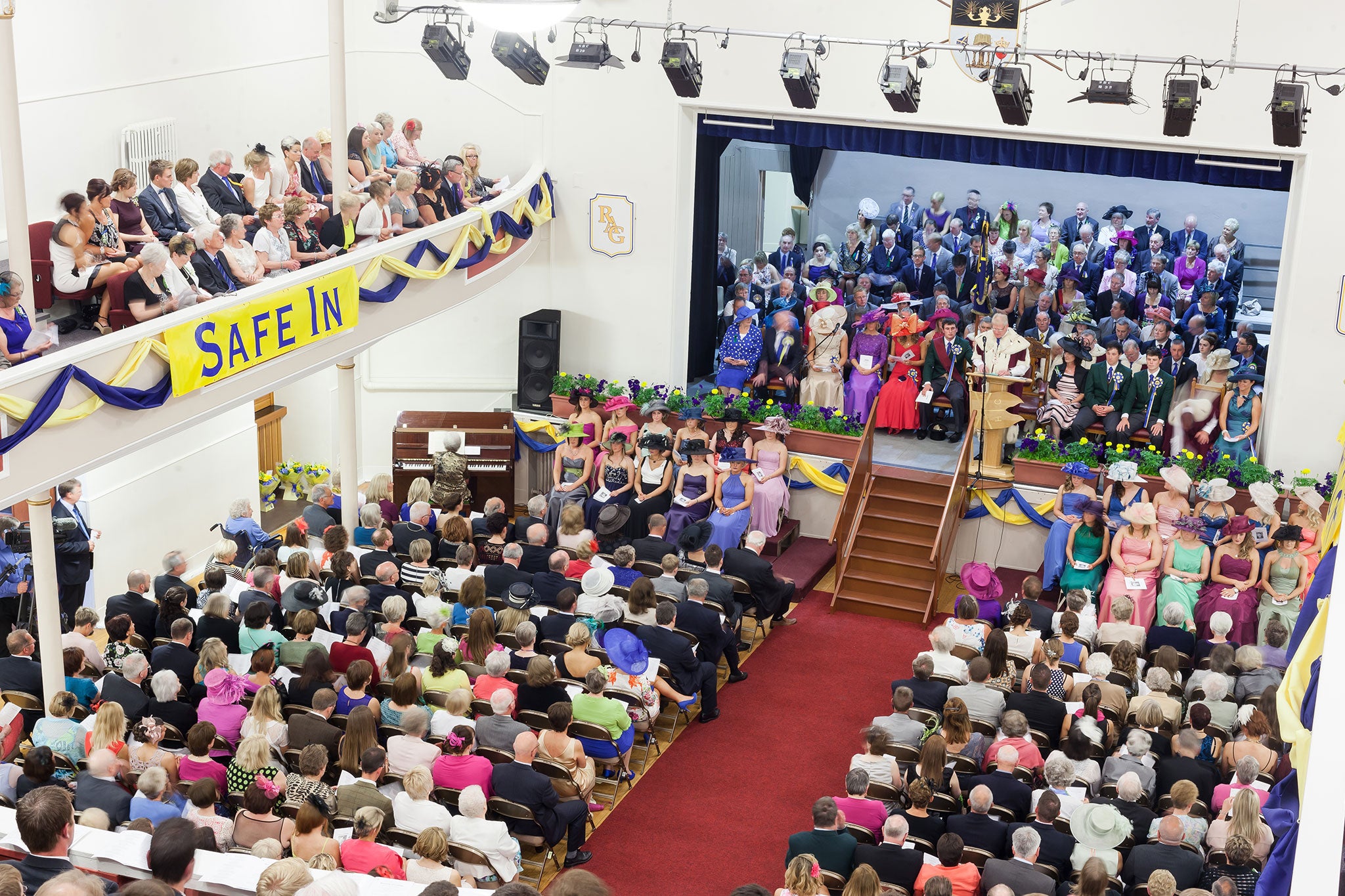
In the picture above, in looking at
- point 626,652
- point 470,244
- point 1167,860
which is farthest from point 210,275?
point 1167,860

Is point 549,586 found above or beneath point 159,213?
beneath

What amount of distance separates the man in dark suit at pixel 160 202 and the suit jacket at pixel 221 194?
A: 2.16ft

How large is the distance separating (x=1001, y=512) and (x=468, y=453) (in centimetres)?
515

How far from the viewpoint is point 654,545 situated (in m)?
11.1

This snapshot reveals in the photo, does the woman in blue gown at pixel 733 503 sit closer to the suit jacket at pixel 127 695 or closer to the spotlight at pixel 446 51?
the spotlight at pixel 446 51

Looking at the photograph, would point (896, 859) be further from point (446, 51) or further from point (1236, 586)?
point (446, 51)

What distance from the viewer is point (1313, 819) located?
2.72m

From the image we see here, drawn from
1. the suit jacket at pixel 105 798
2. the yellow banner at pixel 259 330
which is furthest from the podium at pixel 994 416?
the suit jacket at pixel 105 798

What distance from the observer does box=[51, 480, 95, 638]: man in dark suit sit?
9992 mm

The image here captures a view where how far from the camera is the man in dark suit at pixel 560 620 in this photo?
31.1 ft

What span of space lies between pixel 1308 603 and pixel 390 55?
35.6 feet

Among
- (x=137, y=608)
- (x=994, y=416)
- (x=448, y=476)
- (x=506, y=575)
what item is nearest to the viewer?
(x=137, y=608)

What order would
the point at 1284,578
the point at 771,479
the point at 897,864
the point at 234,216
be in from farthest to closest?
the point at 771,479 → the point at 1284,578 → the point at 234,216 → the point at 897,864

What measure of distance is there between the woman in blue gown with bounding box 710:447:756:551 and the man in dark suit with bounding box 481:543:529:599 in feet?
8.15
